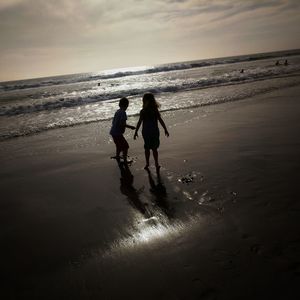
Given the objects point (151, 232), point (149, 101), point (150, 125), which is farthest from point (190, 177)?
point (151, 232)

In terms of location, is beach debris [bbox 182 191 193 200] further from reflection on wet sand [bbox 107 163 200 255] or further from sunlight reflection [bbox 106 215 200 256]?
sunlight reflection [bbox 106 215 200 256]

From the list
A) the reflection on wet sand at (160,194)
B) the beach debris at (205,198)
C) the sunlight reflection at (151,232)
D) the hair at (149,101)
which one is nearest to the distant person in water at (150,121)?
the hair at (149,101)

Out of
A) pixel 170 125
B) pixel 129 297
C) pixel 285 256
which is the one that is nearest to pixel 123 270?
pixel 129 297

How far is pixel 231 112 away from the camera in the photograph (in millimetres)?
12625

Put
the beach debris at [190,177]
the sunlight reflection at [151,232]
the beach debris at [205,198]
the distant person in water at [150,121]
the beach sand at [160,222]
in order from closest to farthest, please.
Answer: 1. the beach sand at [160,222]
2. the sunlight reflection at [151,232]
3. the beach debris at [205,198]
4. the beach debris at [190,177]
5. the distant person in water at [150,121]

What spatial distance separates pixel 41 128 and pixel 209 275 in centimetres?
1129

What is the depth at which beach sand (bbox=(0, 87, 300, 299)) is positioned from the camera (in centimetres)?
326

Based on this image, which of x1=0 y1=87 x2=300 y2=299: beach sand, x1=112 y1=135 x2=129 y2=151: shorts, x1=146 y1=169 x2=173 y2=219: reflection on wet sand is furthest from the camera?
Result: x1=112 y1=135 x2=129 y2=151: shorts

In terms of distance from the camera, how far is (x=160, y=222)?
14.8ft

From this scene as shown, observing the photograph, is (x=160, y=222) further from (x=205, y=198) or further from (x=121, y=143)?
(x=121, y=143)

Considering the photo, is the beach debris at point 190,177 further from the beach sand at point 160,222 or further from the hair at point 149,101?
the hair at point 149,101

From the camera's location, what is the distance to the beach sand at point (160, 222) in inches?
128

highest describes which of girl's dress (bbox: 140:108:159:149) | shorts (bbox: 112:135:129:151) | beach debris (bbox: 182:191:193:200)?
girl's dress (bbox: 140:108:159:149)

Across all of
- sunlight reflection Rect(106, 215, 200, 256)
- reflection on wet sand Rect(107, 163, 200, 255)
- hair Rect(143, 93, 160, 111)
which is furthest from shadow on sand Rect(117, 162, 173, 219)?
hair Rect(143, 93, 160, 111)
